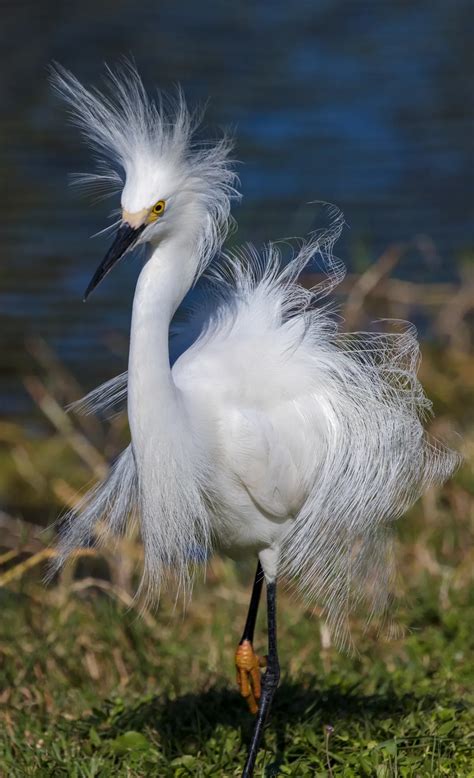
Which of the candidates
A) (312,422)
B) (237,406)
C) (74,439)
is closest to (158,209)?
(237,406)

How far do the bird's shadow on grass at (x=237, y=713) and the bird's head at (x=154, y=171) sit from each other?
4.09ft

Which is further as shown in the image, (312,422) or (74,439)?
(74,439)

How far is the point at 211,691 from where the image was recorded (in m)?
3.72

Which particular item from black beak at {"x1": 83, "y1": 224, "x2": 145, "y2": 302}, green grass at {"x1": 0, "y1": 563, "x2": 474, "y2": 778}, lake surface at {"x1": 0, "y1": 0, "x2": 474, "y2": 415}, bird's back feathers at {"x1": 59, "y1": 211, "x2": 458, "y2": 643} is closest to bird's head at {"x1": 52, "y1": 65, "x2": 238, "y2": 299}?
black beak at {"x1": 83, "y1": 224, "x2": 145, "y2": 302}

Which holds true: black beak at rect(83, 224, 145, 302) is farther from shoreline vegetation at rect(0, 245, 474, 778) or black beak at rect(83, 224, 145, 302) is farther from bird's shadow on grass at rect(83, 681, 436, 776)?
bird's shadow on grass at rect(83, 681, 436, 776)

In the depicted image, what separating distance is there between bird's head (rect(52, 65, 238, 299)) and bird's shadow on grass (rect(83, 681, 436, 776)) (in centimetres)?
125

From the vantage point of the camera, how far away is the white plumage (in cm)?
309

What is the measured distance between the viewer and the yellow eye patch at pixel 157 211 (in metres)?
3.01

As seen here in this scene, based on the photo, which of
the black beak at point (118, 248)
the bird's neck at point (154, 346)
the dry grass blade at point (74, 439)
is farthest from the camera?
the dry grass blade at point (74, 439)

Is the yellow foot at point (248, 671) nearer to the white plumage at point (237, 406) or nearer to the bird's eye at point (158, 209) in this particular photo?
the white plumage at point (237, 406)

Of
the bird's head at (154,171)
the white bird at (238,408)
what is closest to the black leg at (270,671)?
the white bird at (238,408)

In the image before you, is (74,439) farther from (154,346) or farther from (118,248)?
(118,248)

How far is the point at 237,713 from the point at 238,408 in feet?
3.10

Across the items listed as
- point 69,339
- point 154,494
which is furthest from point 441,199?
point 154,494
